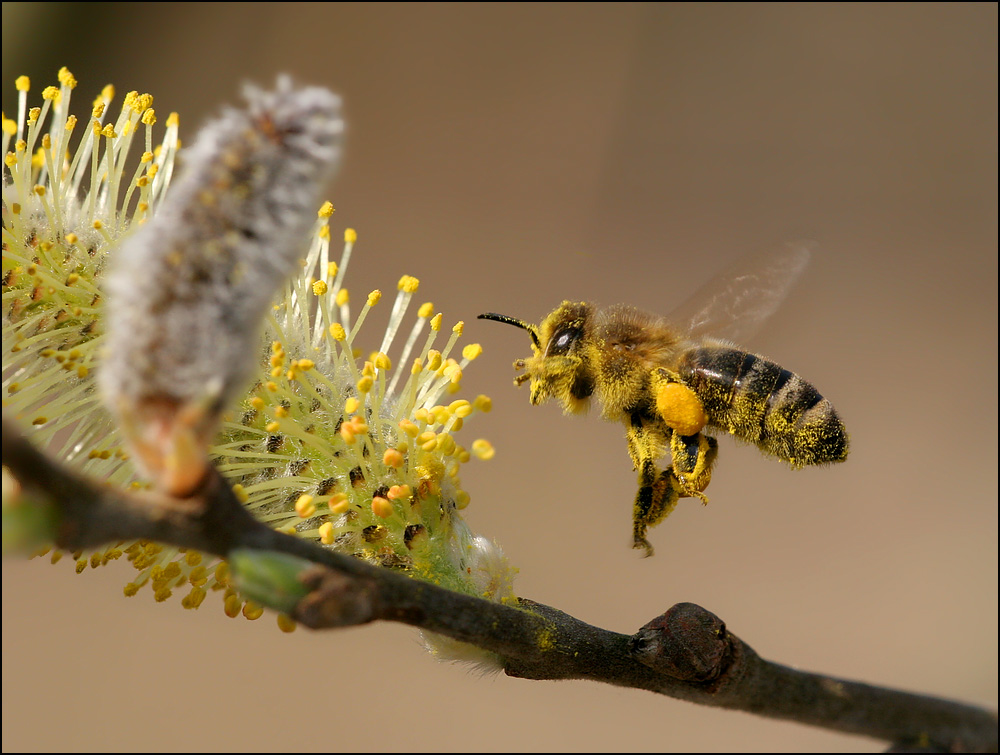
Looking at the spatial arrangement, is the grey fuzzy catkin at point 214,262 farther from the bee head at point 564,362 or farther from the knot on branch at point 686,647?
the bee head at point 564,362

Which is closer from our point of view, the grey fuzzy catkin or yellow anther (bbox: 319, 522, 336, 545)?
the grey fuzzy catkin

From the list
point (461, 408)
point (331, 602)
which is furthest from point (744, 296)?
point (331, 602)

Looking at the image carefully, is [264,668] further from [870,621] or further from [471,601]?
[471,601]

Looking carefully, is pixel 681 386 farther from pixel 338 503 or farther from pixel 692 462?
pixel 338 503

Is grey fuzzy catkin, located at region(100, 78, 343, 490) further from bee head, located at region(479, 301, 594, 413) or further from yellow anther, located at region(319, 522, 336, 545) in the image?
bee head, located at region(479, 301, 594, 413)

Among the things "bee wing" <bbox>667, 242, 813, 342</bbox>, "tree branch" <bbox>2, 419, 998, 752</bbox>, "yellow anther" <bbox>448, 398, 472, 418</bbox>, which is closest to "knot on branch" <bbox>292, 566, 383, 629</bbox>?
"tree branch" <bbox>2, 419, 998, 752</bbox>

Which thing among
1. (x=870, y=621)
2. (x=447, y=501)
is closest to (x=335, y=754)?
(x=870, y=621)
